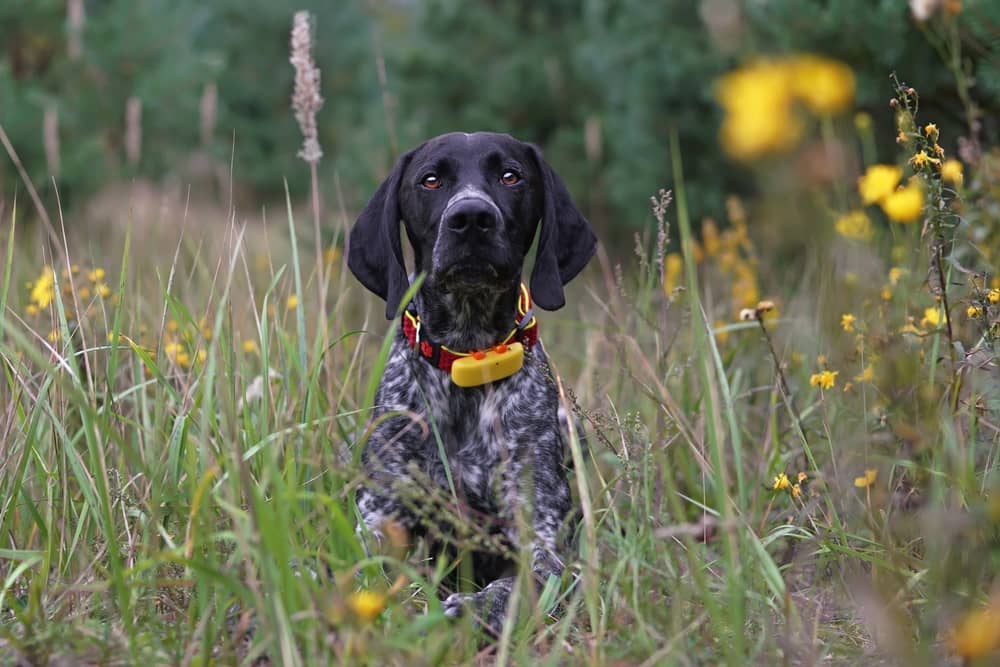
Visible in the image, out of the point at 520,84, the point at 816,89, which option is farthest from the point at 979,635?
the point at 520,84

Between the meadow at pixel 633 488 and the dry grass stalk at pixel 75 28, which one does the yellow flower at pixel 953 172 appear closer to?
the meadow at pixel 633 488

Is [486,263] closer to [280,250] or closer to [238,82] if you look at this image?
[280,250]

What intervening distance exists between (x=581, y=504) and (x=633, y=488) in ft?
0.85

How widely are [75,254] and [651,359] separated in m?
2.78

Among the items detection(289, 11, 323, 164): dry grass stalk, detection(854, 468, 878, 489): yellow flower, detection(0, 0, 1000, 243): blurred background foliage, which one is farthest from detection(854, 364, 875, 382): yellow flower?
detection(289, 11, 323, 164): dry grass stalk

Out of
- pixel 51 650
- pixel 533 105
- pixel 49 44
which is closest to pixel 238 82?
pixel 49 44

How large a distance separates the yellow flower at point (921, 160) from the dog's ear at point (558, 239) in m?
1.18

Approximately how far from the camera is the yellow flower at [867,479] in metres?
2.91

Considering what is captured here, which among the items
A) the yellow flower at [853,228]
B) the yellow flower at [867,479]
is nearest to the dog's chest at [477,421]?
the yellow flower at [867,479]

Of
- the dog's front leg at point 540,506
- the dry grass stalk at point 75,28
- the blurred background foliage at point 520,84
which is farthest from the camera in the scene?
the dry grass stalk at point 75,28

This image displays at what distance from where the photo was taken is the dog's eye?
337 cm

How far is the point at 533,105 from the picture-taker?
9.20 m

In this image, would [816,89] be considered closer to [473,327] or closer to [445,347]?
[445,347]

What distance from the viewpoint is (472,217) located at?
10.0 feet
